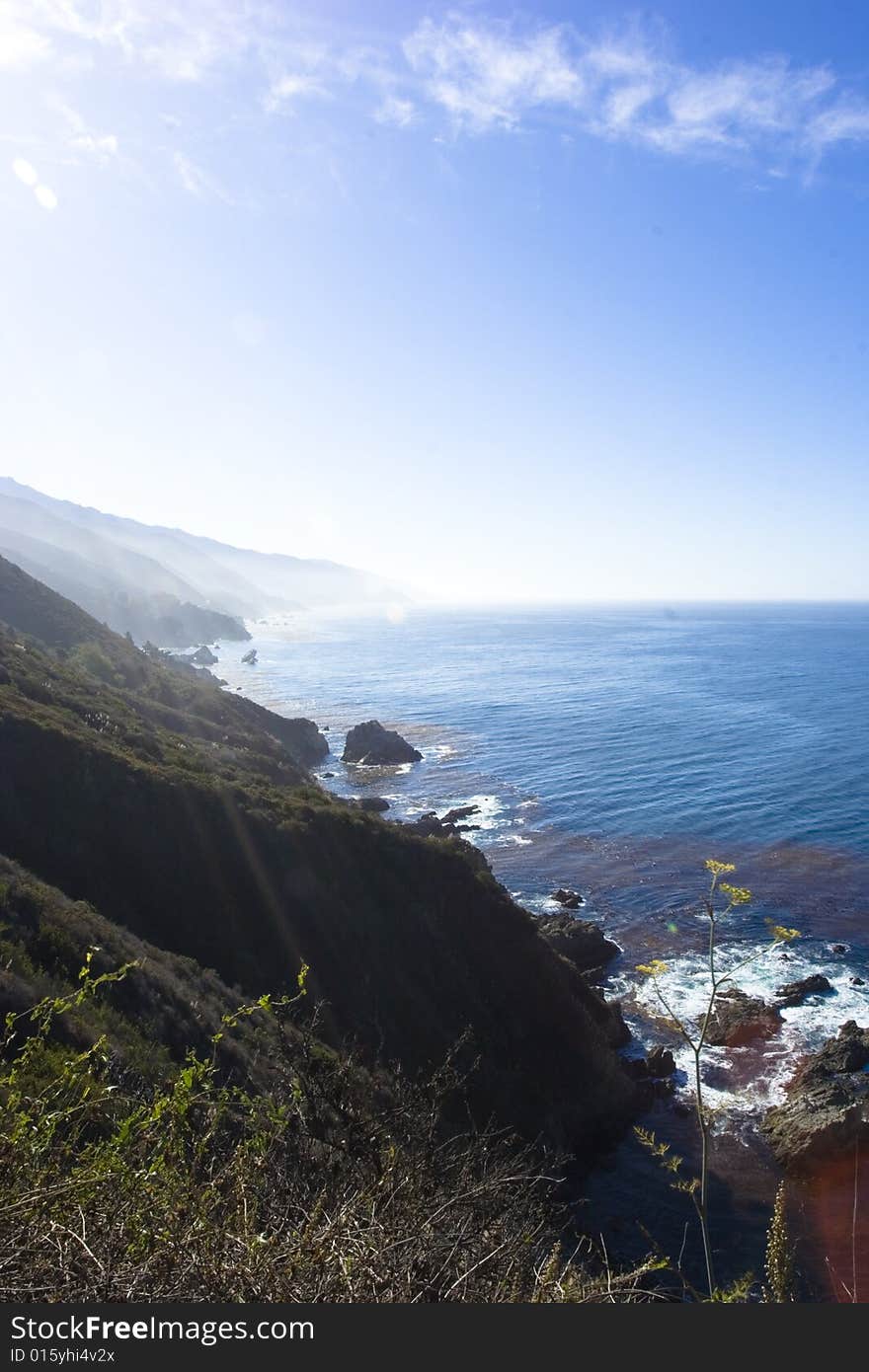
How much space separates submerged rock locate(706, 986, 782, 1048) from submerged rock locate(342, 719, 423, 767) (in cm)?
4315

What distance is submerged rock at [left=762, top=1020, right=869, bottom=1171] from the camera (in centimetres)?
1983

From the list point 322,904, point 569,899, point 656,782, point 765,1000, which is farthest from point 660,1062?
point 656,782

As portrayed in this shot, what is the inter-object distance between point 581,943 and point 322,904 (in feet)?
45.8

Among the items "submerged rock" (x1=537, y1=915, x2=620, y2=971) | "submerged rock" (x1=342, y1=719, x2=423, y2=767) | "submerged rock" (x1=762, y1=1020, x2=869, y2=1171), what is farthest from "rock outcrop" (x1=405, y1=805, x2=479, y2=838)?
"submerged rock" (x1=762, y1=1020, x2=869, y2=1171)

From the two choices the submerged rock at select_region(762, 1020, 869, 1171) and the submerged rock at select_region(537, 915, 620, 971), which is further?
the submerged rock at select_region(537, 915, 620, 971)

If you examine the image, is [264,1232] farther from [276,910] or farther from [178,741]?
[178,741]

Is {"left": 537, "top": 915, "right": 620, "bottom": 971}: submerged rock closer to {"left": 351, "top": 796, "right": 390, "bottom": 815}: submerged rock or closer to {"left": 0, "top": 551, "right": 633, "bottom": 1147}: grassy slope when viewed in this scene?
{"left": 0, "top": 551, "right": 633, "bottom": 1147}: grassy slope

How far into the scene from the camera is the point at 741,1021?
88.0 ft

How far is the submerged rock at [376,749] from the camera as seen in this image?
6800 cm

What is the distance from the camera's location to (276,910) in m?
21.8

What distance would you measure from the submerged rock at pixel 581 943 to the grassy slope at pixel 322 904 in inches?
208

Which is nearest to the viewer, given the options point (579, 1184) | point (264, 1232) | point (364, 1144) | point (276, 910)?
point (264, 1232)

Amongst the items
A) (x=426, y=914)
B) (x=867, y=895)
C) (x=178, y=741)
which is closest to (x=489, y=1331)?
(x=426, y=914)

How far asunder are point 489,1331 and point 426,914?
68.6 feet
